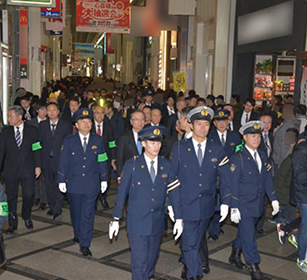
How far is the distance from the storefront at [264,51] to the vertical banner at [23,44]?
10161 millimetres

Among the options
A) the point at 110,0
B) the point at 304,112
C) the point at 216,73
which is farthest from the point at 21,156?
the point at 110,0

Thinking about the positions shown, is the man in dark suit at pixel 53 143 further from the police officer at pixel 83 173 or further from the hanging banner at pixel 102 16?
the hanging banner at pixel 102 16

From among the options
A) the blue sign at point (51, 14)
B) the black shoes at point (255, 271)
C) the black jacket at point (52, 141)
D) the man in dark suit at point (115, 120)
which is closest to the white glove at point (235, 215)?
the black shoes at point (255, 271)

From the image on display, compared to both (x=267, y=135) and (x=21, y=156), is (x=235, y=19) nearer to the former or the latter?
(x=267, y=135)

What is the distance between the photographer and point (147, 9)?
26.0 meters

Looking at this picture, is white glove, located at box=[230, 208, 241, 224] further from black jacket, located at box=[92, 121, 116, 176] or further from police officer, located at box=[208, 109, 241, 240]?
black jacket, located at box=[92, 121, 116, 176]

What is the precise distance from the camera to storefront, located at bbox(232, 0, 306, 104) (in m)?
14.7

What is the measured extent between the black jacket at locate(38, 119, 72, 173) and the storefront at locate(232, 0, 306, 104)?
25.3ft

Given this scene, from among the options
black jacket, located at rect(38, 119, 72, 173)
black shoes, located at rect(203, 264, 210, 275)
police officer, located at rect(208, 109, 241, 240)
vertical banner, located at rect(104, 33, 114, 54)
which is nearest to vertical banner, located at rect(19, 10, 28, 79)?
black jacket, located at rect(38, 119, 72, 173)

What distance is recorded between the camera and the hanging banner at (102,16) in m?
25.5

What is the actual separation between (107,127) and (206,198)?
394cm

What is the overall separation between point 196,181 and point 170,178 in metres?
0.60

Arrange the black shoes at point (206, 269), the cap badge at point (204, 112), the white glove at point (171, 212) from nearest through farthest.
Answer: the white glove at point (171, 212), the cap badge at point (204, 112), the black shoes at point (206, 269)

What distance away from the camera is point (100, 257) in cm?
695
